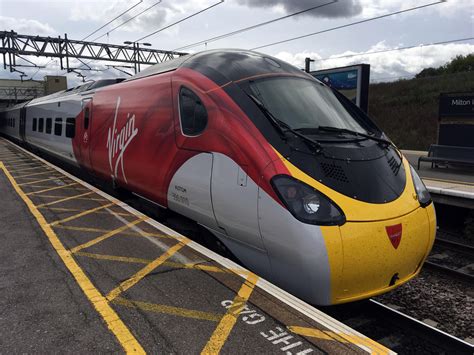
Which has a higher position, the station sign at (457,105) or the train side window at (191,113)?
the station sign at (457,105)

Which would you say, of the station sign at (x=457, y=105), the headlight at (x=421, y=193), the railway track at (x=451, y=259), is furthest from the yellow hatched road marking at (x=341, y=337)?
the station sign at (x=457, y=105)

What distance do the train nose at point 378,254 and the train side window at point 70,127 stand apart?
8235 millimetres

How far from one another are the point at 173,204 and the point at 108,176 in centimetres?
293

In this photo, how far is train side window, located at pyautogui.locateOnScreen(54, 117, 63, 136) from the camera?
1145 cm

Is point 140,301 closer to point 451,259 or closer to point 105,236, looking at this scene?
point 105,236

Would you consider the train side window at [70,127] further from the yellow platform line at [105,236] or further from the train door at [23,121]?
the train door at [23,121]

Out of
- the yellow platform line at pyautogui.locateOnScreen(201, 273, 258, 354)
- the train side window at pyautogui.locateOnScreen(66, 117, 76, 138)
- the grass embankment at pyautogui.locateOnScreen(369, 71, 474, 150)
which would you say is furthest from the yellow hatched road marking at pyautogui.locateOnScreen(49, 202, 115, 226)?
the grass embankment at pyautogui.locateOnScreen(369, 71, 474, 150)

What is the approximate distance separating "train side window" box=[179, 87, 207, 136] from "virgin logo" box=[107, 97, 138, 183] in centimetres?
144

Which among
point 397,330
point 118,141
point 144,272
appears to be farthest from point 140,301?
point 118,141

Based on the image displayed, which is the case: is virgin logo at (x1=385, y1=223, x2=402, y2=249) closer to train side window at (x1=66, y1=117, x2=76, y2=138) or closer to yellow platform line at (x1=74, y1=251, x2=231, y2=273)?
yellow platform line at (x1=74, y1=251, x2=231, y2=273)

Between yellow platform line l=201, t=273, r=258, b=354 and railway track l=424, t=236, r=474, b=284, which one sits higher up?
yellow platform line l=201, t=273, r=258, b=354

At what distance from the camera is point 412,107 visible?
34000mm

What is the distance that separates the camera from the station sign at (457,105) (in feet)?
50.4

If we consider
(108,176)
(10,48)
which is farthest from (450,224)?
(10,48)
